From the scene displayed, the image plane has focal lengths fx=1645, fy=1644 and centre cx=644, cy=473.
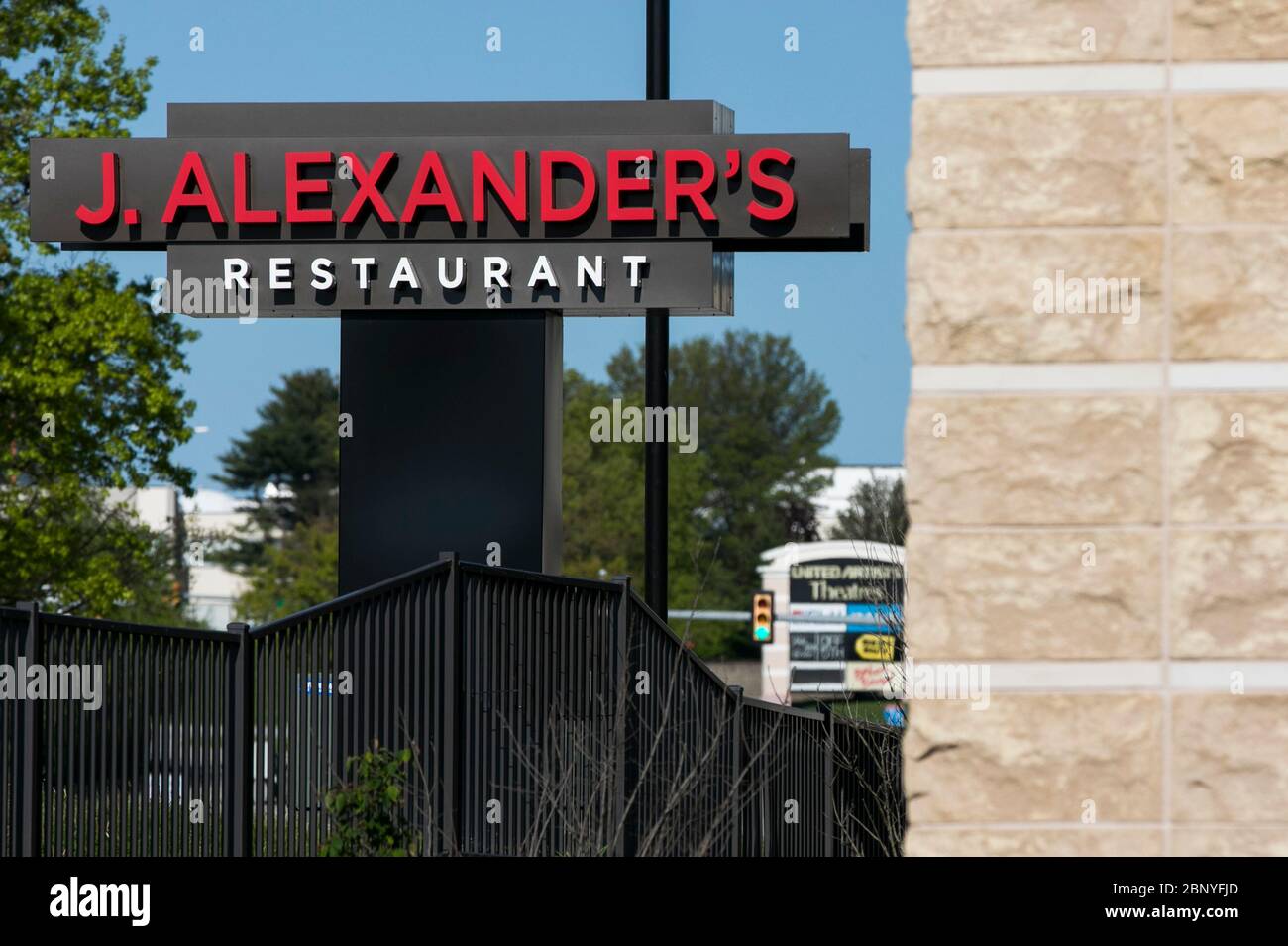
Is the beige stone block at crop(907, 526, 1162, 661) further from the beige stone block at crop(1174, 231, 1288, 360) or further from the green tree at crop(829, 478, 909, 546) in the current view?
the green tree at crop(829, 478, 909, 546)

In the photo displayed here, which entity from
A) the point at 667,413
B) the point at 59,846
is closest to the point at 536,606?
the point at 59,846

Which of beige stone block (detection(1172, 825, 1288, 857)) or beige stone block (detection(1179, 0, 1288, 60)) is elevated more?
beige stone block (detection(1179, 0, 1288, 60))

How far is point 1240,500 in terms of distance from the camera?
419cm

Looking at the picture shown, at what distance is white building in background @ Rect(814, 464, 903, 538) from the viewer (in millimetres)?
114319

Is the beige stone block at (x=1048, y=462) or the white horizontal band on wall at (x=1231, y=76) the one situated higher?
the white horizontal band on wall at (x=1231, y=76)

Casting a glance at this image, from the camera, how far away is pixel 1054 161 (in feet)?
14.0

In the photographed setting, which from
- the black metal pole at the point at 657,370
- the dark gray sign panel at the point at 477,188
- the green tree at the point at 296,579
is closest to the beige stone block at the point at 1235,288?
the dark gray sign panel at the point at 477,188

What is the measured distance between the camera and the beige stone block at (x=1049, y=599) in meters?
4.22

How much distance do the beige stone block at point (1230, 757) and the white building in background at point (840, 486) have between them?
106 metres

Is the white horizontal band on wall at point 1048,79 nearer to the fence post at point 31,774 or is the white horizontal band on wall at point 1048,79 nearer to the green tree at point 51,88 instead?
the fence post at point 31,774

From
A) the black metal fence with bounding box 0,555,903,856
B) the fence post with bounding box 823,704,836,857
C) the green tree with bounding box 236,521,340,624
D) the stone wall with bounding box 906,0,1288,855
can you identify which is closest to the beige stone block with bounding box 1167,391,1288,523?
the stone wall with bounding box 906,0,1288,855

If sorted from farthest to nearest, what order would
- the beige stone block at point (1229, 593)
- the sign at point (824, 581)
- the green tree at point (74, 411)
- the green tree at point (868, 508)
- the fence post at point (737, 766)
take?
the sign at point (824, 581), the green tree at point (868, 508), the green tree at point (74, 411), the fence post at point (737, 766), the beige stone block at point (1229, 593)
